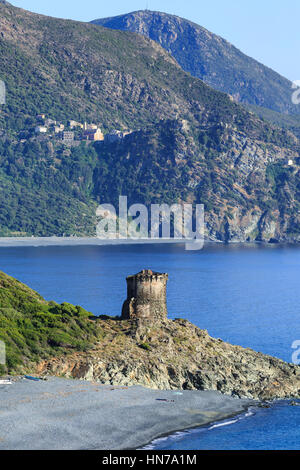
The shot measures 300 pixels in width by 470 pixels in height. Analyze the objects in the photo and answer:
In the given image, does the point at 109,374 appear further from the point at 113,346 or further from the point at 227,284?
the point at 227,284

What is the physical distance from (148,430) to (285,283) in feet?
405

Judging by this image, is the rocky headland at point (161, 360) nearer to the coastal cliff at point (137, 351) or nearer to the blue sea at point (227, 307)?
the coastal cliff at point (137, 351)

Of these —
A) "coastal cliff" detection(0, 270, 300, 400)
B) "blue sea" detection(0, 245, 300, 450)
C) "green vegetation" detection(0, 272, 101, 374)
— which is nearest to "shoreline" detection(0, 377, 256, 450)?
"blue sea" detection(0, 245, 300, 450)

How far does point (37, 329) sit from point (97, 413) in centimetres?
1467

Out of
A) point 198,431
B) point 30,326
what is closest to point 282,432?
point 198,431

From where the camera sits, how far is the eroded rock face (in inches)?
2621

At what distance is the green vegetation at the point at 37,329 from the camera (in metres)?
66.7

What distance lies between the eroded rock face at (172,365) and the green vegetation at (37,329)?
1227 millimetres

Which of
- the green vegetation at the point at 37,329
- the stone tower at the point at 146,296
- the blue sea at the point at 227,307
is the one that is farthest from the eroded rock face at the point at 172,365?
the blue sea at the point at 227,307

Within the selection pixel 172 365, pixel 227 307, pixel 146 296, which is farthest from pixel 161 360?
pixel 227 307

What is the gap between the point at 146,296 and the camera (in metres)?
73.5

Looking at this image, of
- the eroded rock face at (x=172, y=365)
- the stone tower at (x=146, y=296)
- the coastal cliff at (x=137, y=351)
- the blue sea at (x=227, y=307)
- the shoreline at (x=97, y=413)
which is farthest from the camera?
the stone tower at (x=146, y=296)

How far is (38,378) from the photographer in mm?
63500

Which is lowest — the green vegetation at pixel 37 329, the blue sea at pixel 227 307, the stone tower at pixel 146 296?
the blue sea at pixel 227 307
